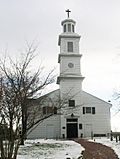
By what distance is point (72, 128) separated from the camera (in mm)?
47938

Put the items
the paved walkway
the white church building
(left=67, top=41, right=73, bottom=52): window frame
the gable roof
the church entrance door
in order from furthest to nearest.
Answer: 1. (left=67, top=41, right=73, bottom=52): window frame
2. the gable roof
3. the white church building
4. the church entrance door
5. the paved walkway

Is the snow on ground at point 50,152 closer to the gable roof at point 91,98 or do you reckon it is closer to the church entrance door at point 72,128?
the church entrance door at point 72,128

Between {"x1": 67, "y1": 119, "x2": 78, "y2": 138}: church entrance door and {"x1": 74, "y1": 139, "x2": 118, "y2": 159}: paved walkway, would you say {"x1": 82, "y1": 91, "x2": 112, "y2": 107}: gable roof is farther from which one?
{"x1": 74, "y1": 139, "x2": 118, "y2": 159}: paved walkway

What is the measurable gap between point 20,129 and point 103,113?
36609 millimetres

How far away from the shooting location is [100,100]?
50.1 m

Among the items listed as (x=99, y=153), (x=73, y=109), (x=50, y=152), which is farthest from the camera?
(x=73, y=109)

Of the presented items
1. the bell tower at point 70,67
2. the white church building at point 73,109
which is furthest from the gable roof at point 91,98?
Result: the bell tower at point 70,67

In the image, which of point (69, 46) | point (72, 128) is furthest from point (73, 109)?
point (69, 46)

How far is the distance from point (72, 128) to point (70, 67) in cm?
878

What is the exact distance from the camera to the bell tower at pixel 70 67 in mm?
48719

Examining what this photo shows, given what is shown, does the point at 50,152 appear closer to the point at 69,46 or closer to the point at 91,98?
the point at 91,98

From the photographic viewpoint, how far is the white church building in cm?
4766

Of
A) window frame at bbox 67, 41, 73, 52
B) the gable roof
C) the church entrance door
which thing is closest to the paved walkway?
the church entrance door

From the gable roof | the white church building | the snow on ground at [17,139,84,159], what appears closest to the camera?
the snow on ground at [17,139,84,159]
